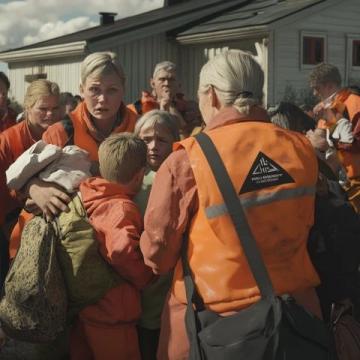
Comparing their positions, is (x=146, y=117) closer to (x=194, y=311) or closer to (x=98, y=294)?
(x=98, y=294)

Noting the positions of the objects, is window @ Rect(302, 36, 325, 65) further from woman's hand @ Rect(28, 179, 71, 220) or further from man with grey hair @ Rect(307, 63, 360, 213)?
woman's hand @ Rect(28, 179, 71, 220)

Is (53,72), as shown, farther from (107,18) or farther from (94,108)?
(94,108)

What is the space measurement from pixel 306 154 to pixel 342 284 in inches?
26.6

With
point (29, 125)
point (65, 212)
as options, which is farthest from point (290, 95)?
point (65, 212)

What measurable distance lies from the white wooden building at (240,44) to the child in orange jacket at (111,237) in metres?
13.0

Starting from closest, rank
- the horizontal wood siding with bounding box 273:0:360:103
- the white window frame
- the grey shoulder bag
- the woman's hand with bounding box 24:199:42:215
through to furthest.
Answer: the grey shoulder bag, the woman's hand with bounding box 24:199:42:215, the horizontal wood siding with bounding box 273:0:360:103, the white window frame

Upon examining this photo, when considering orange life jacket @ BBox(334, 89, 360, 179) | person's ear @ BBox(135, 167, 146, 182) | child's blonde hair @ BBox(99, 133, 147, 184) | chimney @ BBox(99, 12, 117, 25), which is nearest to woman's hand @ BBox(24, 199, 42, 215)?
child's blonde hair @ BBox(99, 133, 147, 184)

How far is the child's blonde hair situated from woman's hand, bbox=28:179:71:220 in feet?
0.78

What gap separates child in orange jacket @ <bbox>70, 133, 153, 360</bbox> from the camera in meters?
2.96

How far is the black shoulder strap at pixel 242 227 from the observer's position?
90.7 inches

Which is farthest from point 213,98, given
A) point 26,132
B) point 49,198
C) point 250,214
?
point 26,132

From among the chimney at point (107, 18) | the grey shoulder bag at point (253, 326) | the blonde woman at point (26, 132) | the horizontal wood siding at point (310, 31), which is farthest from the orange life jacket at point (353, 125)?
the chimney at point (107, 18)

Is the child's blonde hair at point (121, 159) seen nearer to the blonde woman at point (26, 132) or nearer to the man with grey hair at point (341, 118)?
the blonde woman at point (26, 132)

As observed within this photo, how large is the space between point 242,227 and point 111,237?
0.82 metres
